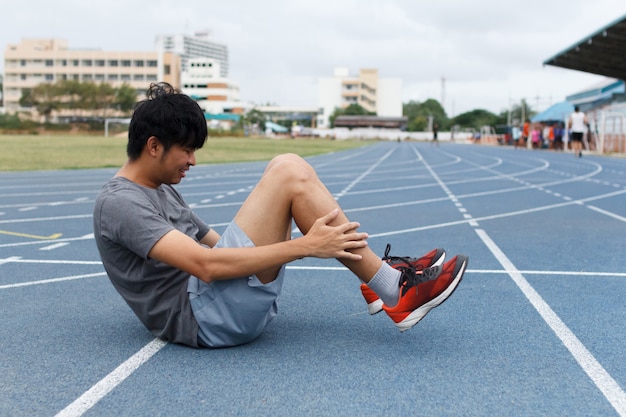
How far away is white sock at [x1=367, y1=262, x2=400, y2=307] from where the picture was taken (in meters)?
3.35

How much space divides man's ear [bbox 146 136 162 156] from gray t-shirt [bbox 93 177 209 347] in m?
0.18

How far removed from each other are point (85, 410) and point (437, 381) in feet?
4.65

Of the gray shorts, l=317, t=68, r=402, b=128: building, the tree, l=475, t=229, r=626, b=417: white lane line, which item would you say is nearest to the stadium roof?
l=475, t=229, r=626, b=417: white lane line

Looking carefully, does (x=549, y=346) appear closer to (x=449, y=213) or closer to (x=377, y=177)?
(x=449, y=213)

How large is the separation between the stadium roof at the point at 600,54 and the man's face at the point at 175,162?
30.2m

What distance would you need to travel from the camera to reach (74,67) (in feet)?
434

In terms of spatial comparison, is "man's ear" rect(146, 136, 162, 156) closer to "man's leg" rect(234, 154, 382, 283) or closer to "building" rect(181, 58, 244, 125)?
"man's leg" rect(234, 154, 382, 283)

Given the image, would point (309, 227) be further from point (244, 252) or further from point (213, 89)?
point (213, 89)

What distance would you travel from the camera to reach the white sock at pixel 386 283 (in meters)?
3.35

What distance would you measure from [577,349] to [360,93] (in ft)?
541

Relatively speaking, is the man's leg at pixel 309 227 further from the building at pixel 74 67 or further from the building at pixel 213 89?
the building at pixel 213 89

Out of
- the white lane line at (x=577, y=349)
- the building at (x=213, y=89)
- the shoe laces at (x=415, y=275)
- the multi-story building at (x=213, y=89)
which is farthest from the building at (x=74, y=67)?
the shoe laces at (x=415, y=275)

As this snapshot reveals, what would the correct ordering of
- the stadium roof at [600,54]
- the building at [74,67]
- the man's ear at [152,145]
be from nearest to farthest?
the man's ear at [152,145] → the stadium roof at [600,54] → the building at [74,67]

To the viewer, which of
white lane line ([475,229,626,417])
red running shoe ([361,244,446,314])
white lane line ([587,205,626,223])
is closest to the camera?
white lane line ([475,229,626,417])
